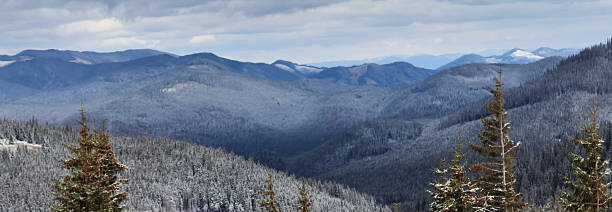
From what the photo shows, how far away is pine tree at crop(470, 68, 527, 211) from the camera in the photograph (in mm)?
34312

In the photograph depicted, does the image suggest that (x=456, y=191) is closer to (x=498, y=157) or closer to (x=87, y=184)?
(x=498, y=157)

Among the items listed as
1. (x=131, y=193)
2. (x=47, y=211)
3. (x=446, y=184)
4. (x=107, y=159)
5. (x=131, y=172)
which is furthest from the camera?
(x=131, y=172)

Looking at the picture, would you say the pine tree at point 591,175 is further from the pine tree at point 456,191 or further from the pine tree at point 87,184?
the pine tree at point 87,184

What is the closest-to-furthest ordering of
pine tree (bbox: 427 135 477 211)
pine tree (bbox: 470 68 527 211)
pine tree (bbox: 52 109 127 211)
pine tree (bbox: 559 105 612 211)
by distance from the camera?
1. pine tree (bbox: 470 68 527 211)
2. pine tree (bbox: 427 135 477 211)
3. pine tree (bbox: 559 105 612 211)
4. pine tree (bbox: 52 109 127 211)

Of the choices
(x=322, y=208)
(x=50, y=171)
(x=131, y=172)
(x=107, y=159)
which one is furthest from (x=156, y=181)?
(x=107, y=159)

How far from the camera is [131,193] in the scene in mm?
177500

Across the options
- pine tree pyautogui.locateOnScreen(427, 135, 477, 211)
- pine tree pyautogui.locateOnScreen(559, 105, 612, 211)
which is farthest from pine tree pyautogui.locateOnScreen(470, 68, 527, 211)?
pine tree pyautogui.locateOnScreen(559, 105, 612, 211)

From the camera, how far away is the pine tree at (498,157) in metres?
34.3

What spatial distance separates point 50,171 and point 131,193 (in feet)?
114

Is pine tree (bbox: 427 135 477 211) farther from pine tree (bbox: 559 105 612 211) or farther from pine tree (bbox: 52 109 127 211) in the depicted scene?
pine tree (bbox: 52 109 127 211)

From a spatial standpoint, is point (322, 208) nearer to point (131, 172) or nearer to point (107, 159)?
point (131, 172)

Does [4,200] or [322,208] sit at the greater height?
[4,200]

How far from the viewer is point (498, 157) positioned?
36.6m

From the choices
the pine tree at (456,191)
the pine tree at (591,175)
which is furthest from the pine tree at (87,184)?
the pine tree at (591,175)
